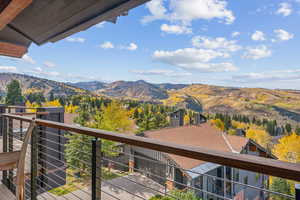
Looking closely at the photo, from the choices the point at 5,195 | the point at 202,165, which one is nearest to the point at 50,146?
the point at 5,195

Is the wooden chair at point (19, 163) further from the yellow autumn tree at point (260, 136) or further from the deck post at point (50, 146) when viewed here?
the yellow autumn tree at point (260, 136)

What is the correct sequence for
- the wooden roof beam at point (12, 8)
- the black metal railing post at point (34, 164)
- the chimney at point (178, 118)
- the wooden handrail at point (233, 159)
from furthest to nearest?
the chimney at point (178, 118) → the black metal railing post at point (34, 164) → the wooden roof beam at point (12, 8) → the wooden handrail at point (233, 159)

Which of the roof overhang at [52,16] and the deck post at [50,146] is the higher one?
the roof overhang at [52,16]

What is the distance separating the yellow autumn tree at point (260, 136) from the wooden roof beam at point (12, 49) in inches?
1442

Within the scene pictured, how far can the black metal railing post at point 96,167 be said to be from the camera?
1147 mm

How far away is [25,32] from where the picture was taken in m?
2.16

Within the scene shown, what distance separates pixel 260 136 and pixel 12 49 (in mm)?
39635

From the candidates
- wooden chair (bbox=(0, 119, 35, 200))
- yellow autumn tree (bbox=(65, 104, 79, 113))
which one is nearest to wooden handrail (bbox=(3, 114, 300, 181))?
wooden chair (bbox=(0, 119, 35, 200))

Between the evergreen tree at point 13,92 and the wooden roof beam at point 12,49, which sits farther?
the evergreen tree at point 13,92

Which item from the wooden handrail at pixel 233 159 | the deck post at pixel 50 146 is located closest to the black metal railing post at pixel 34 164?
the deck post at pixel 50 146

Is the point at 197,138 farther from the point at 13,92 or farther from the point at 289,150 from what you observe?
the point at 289,150

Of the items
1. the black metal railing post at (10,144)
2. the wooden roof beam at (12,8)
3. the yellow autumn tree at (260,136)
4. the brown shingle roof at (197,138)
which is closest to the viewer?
the wooden roof beam at (12,8)

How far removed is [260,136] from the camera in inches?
1377

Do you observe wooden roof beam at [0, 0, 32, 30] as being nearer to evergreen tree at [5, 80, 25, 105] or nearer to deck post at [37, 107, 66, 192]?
deck post at [37, 107, 66, 192]
